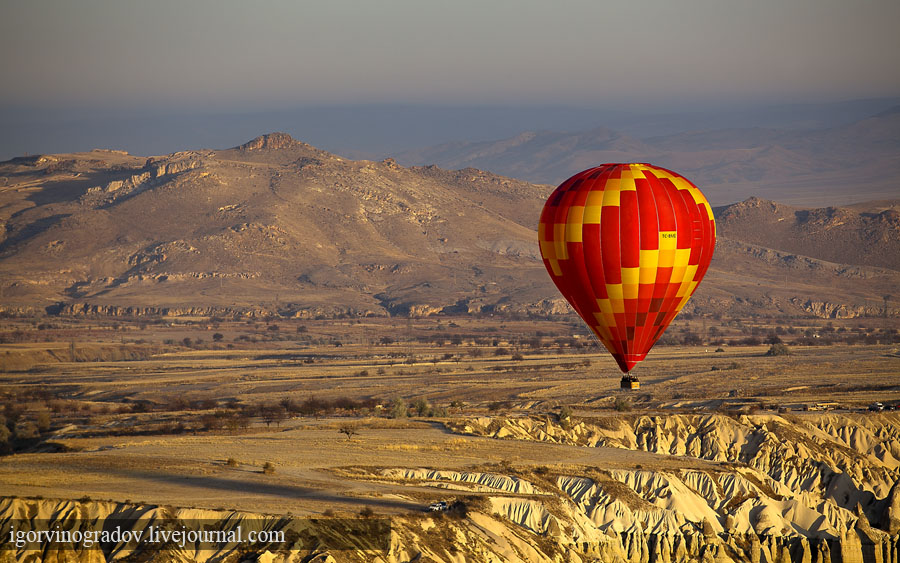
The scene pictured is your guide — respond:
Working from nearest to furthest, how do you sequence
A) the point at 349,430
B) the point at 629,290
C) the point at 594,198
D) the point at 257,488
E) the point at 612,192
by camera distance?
1. the point at 257,488
2. the point at 629,290
3. the point at 612,192
4. the point at 594,198
5. the point at 349,430

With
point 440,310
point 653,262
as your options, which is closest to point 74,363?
point 440,310

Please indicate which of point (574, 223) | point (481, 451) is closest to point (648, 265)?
point (574, 223)

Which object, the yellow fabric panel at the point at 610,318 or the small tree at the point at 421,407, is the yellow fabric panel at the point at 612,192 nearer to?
the yellow fabric panel at the point at 610,318

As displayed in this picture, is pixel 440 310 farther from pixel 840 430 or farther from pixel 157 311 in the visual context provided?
pixel 840 430

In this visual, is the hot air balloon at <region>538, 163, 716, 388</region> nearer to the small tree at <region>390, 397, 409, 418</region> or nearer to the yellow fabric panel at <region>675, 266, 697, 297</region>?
the yellow fabric panel at <region>675, 266, 697, 297</region>

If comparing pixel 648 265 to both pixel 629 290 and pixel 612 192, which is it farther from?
pixel 612 192
